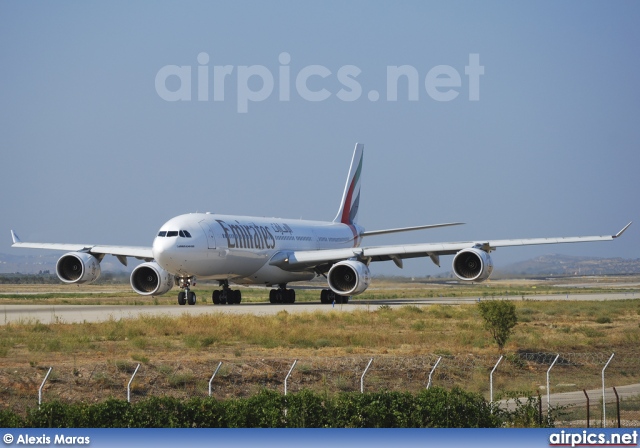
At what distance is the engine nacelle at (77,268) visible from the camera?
144 ft

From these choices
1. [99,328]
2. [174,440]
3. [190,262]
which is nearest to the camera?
[174,440]

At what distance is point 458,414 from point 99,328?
16.8m

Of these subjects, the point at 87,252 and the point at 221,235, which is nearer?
the point at 221,235

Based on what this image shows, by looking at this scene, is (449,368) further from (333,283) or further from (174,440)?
(333,283)

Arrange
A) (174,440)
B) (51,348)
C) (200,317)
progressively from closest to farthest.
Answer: (174,440)
(51,348)
(200,317)

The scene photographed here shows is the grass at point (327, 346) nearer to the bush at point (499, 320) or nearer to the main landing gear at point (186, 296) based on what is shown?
the bush at point (499, 320)

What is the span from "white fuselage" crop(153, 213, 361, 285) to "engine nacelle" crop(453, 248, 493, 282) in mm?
9074

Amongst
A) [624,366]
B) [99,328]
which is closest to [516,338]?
[624,366]

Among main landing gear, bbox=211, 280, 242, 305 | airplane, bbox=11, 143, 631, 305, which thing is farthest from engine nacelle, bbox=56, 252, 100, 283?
main landing gear, bbox=211, 280, 242, 305

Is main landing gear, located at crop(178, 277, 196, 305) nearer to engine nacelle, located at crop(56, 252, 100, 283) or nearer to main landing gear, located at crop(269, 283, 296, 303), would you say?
engine nacelle, located at crop(56, 252, 100, 283)

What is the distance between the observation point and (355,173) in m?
64.2

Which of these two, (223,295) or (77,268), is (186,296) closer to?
(223,295)

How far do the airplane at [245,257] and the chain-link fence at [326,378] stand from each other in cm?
1701

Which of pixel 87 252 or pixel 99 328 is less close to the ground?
pixel 87 252
